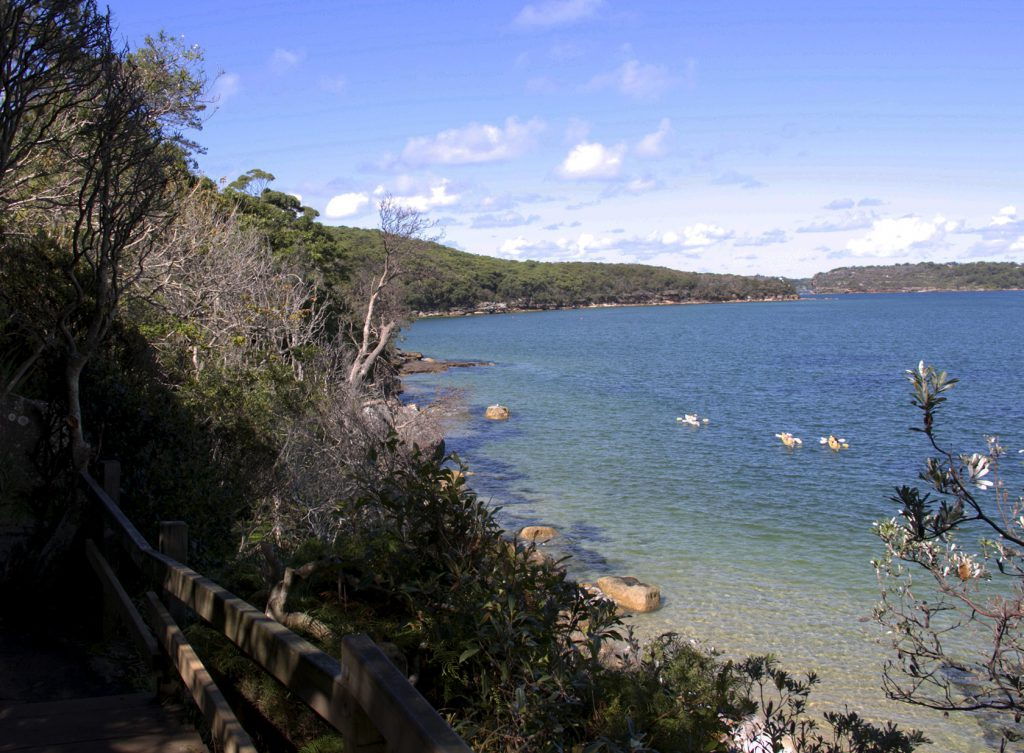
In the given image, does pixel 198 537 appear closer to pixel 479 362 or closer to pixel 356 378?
pixel 356 378

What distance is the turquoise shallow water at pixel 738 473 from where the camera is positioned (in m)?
15.1

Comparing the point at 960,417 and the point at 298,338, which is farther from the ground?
the point at 298,338

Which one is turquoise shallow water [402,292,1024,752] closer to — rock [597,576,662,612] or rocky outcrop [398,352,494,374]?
rock [597,576,662,612]

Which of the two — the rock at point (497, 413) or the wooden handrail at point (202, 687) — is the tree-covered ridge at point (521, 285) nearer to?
the rock at point (497, 413)

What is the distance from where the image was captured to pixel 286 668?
102 inches

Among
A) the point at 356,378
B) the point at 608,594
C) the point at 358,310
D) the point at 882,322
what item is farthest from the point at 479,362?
the point at 882,322

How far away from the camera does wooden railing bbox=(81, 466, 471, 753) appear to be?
177 centimetres

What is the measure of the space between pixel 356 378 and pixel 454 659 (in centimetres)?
1701

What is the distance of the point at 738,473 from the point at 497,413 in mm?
13863

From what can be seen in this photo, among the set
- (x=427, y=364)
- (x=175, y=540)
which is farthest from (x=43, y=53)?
(x=427, y=364)

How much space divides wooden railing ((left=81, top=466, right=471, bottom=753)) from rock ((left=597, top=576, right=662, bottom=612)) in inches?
465

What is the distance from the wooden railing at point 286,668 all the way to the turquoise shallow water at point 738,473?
8718 millimetres

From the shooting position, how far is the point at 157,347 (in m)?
14.9

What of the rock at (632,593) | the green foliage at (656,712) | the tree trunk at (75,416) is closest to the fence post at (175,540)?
the green foliage at (656,712)
